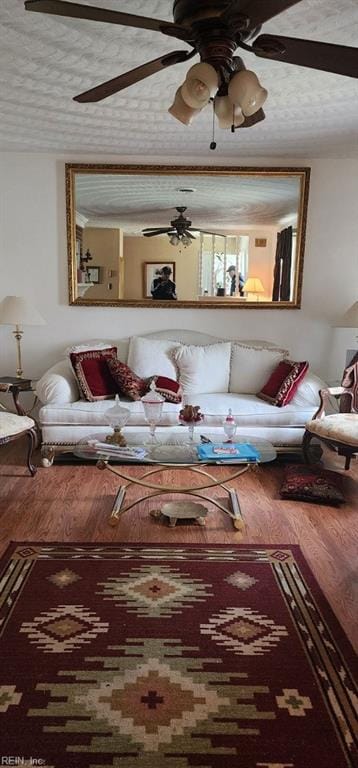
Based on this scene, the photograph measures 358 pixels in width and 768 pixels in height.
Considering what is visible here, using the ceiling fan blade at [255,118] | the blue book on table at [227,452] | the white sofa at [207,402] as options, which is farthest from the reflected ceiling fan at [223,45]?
the white sofa at [207,402]

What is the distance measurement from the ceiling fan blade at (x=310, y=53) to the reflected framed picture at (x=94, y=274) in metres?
2.86

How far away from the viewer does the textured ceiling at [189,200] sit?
14.6 feet

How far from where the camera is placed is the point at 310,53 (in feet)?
6.09

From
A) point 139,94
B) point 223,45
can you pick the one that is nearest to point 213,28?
point 223,45

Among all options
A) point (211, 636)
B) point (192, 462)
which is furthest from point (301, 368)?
point (211, 636)

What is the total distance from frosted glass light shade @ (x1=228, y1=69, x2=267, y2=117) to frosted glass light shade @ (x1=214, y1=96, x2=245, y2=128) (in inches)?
5.3

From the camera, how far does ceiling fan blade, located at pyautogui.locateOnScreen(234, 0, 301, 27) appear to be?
1.60 m

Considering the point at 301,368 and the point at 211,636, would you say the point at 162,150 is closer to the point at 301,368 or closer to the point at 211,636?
the point at 301,368

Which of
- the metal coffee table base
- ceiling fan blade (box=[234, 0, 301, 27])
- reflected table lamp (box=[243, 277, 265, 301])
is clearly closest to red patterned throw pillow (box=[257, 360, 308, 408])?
reflected table lamp (box=[243, 277, 265, 301])

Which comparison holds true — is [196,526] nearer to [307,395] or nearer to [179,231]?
[307,395]

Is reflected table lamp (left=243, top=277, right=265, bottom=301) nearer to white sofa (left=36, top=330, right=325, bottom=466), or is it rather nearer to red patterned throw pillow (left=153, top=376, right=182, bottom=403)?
white sofa (left=36, top=330, right=325, bottom=466)

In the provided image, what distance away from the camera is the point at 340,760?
58.1 inches

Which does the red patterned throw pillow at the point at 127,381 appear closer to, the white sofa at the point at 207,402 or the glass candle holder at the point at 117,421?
the white sofa at the point at 207,402

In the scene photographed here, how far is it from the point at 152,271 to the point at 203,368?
100cm
